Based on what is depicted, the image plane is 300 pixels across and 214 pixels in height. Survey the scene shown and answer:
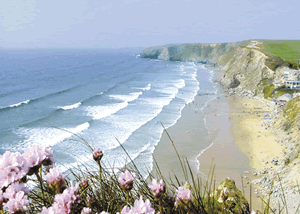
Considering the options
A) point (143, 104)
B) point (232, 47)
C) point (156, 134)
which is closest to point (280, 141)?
point (156, 134)

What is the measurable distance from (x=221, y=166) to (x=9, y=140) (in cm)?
2063

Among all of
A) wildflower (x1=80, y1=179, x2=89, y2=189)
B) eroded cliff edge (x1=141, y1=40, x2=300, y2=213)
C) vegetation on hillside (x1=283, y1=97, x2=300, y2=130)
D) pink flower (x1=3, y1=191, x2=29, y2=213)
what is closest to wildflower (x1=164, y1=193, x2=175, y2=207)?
wildflower (x1=80, y1=179, x2=89, y2=189)

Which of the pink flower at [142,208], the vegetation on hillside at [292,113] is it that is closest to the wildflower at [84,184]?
the pink flower at [142,208]

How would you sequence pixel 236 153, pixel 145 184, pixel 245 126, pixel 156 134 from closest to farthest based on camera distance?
pixel 145 184 < pixel 236 153 < pixel 156 134 < pixel 245 126

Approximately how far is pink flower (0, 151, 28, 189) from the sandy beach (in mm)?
13813

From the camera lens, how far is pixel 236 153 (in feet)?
74.0

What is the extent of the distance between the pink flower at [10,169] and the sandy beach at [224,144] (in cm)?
1381

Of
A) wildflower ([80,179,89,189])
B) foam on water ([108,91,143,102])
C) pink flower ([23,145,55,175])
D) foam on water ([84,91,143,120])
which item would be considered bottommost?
foam on water ([108,91,143,102])

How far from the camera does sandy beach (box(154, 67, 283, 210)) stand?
19.6 meters

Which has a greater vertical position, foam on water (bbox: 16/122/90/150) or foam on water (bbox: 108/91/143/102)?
foam on water (bbox: 16/122/90/150)

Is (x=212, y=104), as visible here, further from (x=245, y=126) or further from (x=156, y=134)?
(x=156, y=134)

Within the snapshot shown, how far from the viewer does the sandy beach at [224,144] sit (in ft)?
64.4

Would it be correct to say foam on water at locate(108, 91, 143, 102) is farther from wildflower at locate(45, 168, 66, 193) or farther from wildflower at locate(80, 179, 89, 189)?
wildflower at locate(45, 168, 66, 193)

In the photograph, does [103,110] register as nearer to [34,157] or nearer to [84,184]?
[84,184]
